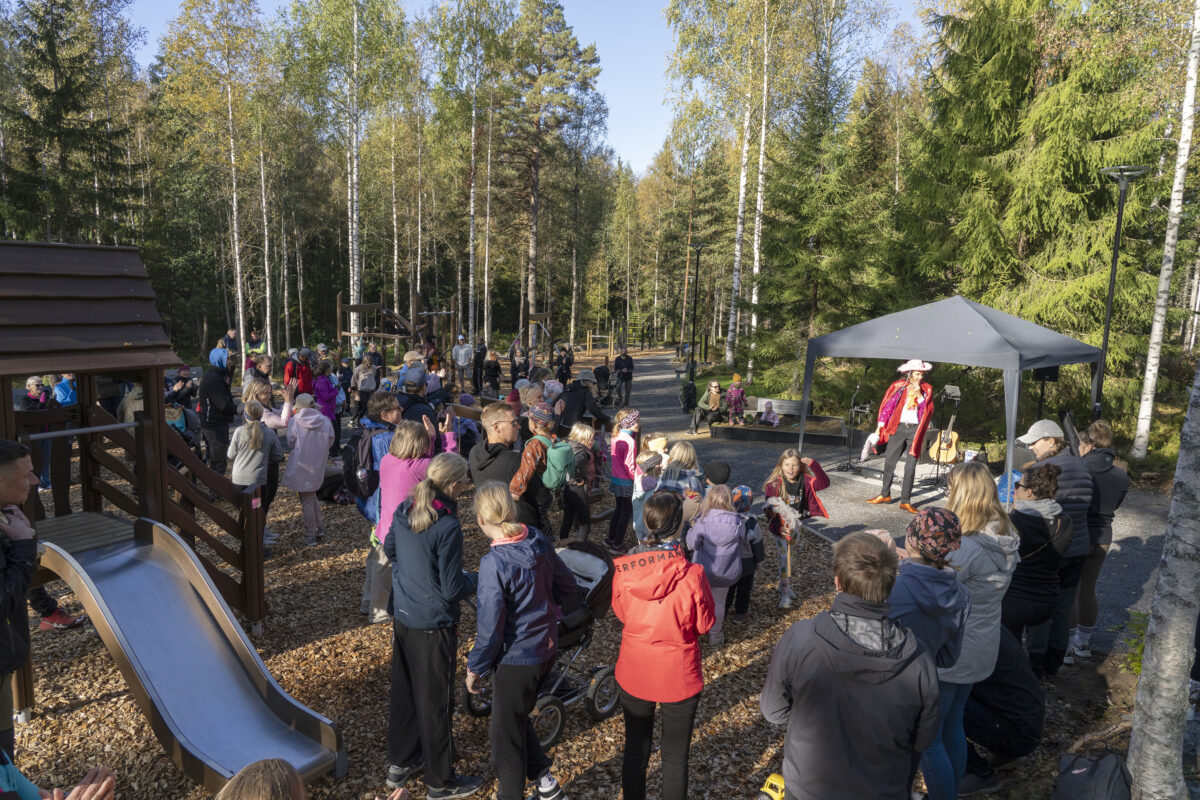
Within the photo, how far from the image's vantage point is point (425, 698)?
3326mm

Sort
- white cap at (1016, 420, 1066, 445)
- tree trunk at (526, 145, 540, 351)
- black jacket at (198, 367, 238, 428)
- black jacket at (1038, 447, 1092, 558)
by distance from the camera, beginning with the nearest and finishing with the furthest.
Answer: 1. black jacket at (1038, 447, 1092, 558)
2. white cap at (1016, 420, 1066, 445)
3. black jacket at (198, 367, 238, 428)
4. tree trunk at (526, 145, 540, 351)

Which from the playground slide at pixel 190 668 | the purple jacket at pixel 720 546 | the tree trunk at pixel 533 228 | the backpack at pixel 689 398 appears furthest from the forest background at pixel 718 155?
the playground slide at pixel 190 668

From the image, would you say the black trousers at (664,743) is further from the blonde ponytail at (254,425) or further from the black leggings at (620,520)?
the blonde ponytail at (254,425)

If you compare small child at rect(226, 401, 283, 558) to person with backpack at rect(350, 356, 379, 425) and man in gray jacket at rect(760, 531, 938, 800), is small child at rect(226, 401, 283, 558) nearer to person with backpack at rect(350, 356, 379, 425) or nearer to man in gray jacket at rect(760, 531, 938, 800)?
man in gray jacket at rect(760, 531, 938, 800)

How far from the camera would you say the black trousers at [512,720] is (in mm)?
3098

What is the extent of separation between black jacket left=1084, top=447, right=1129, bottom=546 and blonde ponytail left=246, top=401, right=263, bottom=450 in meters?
6.75

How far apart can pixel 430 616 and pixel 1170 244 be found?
1356 cm

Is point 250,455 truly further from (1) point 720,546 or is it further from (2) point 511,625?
(1) point 720,546

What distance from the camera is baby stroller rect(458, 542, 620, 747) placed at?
3.85 meters

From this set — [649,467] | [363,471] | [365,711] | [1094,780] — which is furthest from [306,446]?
[1094,780]

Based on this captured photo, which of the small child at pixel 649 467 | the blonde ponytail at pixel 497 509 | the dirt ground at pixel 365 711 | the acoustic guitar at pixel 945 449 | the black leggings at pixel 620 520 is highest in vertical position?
the blonde ponytail at pixel 497 509

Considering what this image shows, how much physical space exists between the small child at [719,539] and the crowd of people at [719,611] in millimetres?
14

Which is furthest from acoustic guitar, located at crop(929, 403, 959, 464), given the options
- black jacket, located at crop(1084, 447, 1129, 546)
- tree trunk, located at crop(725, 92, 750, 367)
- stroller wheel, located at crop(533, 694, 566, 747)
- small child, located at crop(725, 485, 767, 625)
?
tree trunk, located at crop(725, 92, 750, 367)

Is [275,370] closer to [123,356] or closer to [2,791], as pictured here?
[123,356]
